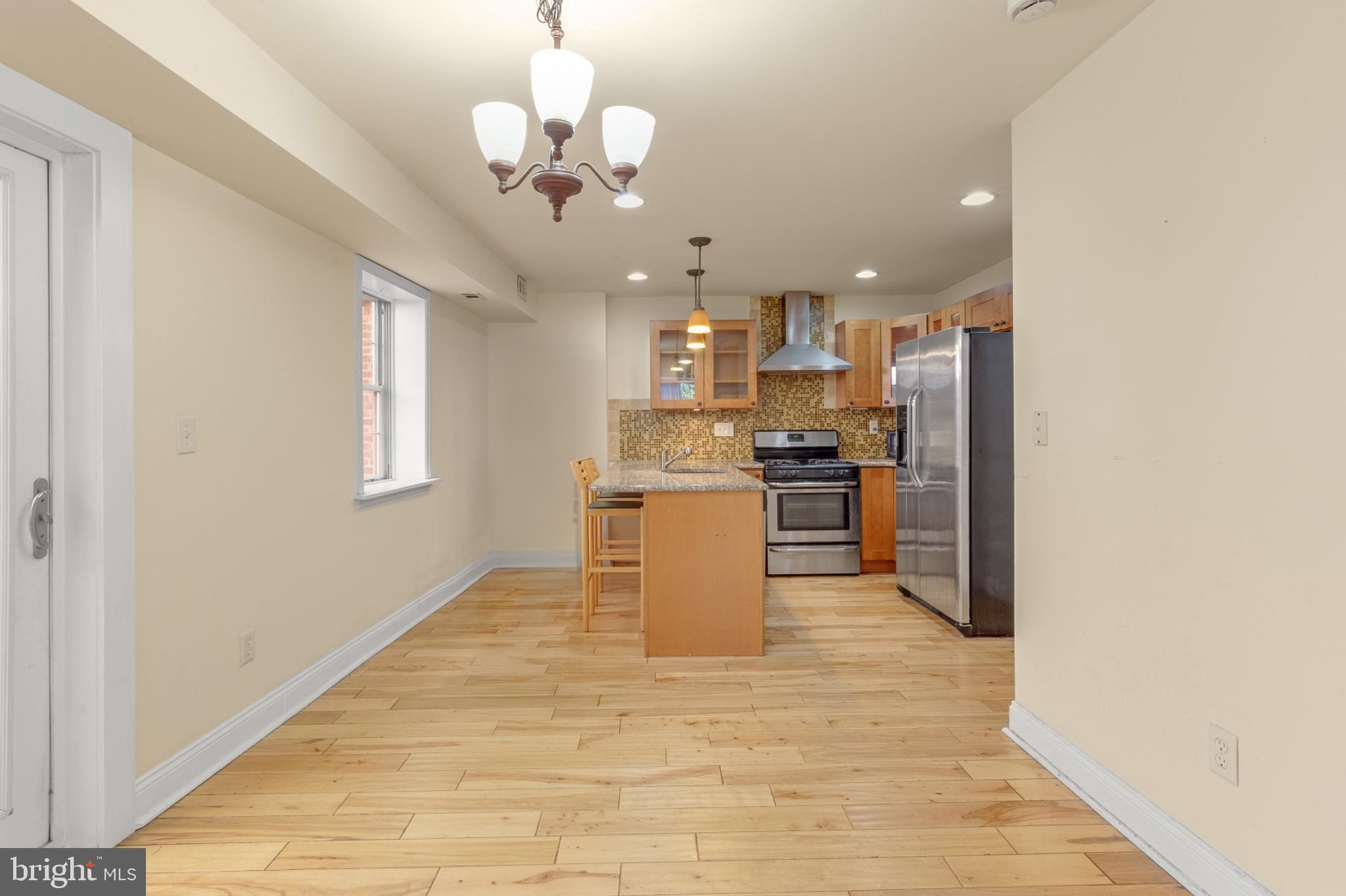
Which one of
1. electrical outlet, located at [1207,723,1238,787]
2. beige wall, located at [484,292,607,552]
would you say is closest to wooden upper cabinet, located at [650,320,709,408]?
beige wall, located at [484,292,607,552]

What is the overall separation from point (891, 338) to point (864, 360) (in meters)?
0.28

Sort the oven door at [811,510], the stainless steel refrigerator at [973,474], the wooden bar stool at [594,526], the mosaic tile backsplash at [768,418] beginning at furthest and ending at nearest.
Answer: the mosaic tile backsplash at [768,418] < the oven door at [811,510] < the wooden bar stool at [594,526] < the stainless steel refrigerator at [973,474]

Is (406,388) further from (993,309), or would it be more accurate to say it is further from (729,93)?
(993,309)

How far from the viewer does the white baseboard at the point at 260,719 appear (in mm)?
1990

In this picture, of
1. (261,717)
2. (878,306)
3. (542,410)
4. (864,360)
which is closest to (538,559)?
(542,410)

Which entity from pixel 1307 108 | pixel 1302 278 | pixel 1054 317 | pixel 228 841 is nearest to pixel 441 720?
pixel 228 841

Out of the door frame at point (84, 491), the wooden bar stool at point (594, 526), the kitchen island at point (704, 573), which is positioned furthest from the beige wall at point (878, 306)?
the door frame at point (84, 491)

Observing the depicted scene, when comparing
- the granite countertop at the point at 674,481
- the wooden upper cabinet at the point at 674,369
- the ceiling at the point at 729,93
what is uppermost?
the ceiling at the point at 729,93

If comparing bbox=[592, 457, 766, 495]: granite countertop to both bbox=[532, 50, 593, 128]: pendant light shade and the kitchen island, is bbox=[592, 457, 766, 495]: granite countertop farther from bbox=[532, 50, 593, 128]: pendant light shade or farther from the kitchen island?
bbox=[532, 50, 593, 128]: pendant light shade

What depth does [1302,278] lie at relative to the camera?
136 cm

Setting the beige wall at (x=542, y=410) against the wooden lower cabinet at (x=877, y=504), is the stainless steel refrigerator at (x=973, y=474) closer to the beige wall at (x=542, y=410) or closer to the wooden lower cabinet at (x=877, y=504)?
the wooden lower cabinet at (x=877, y=504)

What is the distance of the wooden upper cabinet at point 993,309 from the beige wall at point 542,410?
2864 mm

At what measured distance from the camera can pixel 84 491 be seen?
1.80 metres

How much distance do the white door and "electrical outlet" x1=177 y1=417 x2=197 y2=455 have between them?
0.35 m
